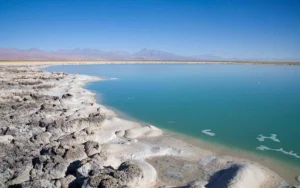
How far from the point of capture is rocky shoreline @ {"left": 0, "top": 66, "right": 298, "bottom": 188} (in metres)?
7.08

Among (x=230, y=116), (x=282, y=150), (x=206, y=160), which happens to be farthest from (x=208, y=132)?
(x=230, y=116)

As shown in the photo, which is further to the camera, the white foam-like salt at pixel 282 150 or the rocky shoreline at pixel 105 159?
the white foam-like salt at pixel 282 150

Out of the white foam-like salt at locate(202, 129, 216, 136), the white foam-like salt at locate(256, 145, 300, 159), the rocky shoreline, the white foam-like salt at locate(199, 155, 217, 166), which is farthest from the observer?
the white foam-like salt at locate(202, 129, 216, 136)

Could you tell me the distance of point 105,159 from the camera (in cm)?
826

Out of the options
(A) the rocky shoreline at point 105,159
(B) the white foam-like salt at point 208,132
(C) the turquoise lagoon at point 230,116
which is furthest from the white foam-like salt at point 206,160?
(B) the white foam-like salt at point 208,132

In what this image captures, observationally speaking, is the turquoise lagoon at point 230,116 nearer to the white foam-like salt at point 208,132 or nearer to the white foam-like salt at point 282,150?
the white foam-like salt at point 282,150

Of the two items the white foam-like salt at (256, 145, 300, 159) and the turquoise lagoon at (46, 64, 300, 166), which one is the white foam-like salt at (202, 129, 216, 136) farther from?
the white foam-like salt at (256, 145, 300, 159)

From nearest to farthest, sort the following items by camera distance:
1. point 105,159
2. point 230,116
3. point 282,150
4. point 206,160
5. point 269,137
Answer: point 105,159 < point 206,160 < point 282,150 < point 269,137 < point 230,116

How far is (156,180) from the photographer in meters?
7.83

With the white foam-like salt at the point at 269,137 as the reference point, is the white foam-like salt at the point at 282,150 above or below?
below

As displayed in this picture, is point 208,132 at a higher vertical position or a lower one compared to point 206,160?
higher

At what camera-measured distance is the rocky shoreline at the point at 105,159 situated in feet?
23.2

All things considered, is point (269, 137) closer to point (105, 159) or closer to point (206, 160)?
point (206, 160)

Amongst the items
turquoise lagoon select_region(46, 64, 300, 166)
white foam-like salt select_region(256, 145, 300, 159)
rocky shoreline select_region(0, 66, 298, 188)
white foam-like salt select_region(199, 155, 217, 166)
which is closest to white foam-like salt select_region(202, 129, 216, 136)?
turquoise lagoon select_region(46, 64, 300, 166)
